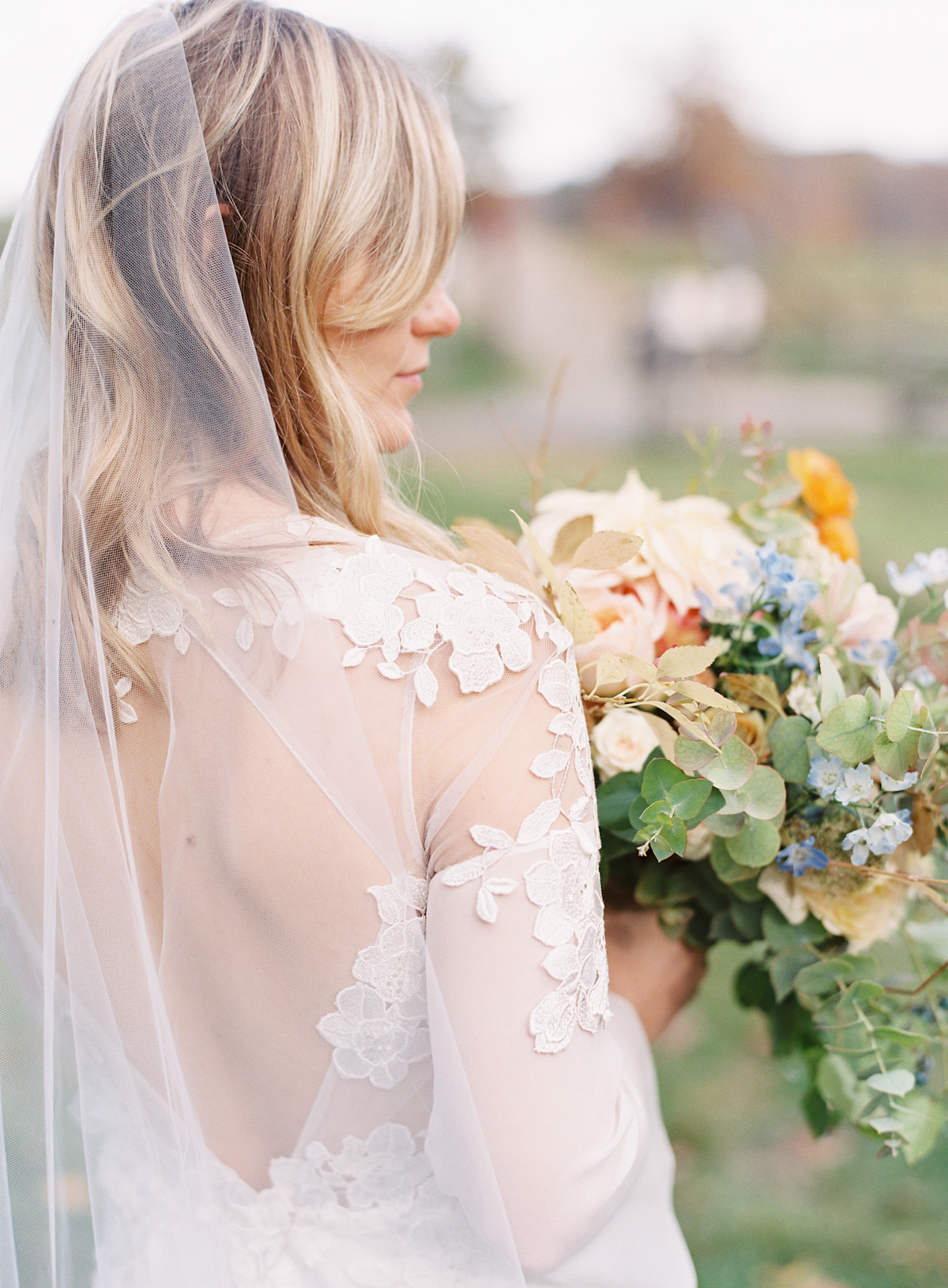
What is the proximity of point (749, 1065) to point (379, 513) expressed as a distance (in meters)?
2.43

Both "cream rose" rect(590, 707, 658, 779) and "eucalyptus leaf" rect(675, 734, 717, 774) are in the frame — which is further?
"cream rose" rect(590, 707, 658, 779)

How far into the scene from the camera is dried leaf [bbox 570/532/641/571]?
1104mm

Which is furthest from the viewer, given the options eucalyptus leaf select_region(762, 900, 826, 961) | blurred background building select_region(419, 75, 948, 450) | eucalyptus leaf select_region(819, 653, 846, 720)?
blurred background building select_region(419, 75, 948, 450)

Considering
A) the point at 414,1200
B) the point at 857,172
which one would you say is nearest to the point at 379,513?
the point at 414,1200

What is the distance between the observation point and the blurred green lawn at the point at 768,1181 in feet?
7.72

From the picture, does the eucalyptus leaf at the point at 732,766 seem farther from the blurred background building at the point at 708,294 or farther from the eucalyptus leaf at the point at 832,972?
the blurred background building at the point at 708,294

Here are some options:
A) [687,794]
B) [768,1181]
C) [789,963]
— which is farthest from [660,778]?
[768,1181]

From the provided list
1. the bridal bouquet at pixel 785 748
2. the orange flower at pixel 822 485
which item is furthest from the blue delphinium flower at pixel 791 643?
the orange flower at pixel 822 485

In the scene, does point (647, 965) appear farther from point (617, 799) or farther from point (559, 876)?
point (559, 876)

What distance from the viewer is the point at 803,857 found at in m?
1.23

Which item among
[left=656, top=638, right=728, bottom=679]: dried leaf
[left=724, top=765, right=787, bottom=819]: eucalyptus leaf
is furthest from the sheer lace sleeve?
[left=724, top=765, right=787, bottom=819]: eucalyptus leaf

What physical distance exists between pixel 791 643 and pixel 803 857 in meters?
0.25

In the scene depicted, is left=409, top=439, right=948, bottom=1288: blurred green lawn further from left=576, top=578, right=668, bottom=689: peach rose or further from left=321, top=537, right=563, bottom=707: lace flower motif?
left=321, top=537, right=563, bottom=707: lace flower motif

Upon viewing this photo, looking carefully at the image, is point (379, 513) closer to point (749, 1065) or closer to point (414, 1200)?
point (414, 1200)
